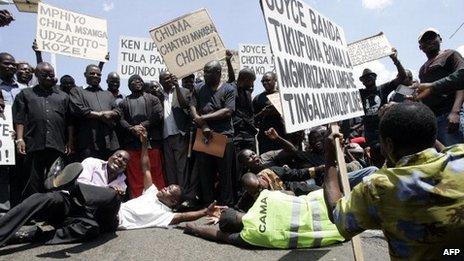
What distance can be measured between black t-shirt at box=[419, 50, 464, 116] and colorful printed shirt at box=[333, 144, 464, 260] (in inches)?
111

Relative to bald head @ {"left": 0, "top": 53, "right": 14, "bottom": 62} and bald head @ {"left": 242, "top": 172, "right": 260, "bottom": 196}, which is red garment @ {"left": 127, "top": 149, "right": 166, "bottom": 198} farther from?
bald head @ {"left": 0, "top": 53, "right": 14, "bottom": 62}

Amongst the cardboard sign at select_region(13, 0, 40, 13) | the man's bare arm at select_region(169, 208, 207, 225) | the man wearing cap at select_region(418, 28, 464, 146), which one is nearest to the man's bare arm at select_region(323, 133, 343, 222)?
the man wearing cap at select_region(418, 28, 464, 146)

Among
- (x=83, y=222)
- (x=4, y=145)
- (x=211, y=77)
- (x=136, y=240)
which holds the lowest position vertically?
(x=136, y=240)

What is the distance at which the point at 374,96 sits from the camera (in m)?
6.54

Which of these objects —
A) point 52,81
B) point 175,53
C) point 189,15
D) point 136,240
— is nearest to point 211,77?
point 175,53

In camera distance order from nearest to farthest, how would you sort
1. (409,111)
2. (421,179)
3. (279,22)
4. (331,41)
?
(421,179) → (409,111) → (279,22) → (331,41)

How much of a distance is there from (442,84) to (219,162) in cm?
279

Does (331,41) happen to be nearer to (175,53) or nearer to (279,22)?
(279,22)

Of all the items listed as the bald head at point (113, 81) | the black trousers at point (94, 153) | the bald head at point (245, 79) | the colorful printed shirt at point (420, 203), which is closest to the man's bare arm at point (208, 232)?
the black trousers at point (94, 153)

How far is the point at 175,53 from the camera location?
5906mm

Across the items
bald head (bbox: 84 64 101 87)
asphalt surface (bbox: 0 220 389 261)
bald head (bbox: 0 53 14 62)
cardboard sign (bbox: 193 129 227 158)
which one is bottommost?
asphalt surface (bbox: 0 220 389 261)

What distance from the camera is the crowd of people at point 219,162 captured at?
1.88 meters

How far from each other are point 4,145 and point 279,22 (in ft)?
11.6

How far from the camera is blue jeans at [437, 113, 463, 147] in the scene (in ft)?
14.1
